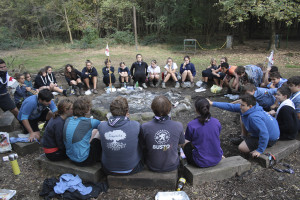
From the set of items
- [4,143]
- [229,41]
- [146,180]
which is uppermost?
[229,41]

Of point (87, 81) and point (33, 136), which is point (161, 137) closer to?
point (33, 136)

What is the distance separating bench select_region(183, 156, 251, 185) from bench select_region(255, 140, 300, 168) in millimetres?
247

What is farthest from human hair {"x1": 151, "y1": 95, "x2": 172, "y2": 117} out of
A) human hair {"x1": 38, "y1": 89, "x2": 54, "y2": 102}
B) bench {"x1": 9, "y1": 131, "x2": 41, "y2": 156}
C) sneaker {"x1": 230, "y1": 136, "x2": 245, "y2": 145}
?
bench {"x1": 9, "y1": 131, "x2": 41, "y2": 156}

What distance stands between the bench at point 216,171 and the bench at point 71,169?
1.12m

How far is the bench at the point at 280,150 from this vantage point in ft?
9.41

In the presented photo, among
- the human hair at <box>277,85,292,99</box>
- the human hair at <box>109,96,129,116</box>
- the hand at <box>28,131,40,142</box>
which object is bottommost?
the hand at <box>28,131,40,142</box>

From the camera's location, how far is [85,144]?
2.70 metres

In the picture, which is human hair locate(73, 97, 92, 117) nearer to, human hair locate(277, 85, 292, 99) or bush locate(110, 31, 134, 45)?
human hair locate(277, 85, 292, 99)

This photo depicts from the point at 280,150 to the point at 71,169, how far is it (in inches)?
110

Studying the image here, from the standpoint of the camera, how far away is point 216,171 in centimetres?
264

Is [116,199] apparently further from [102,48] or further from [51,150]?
[102,48]

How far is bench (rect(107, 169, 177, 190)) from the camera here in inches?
100

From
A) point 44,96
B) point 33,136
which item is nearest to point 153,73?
point 44,96

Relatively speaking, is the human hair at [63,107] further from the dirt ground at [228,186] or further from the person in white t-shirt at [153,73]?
the person in white t-shirt at [153,73]
